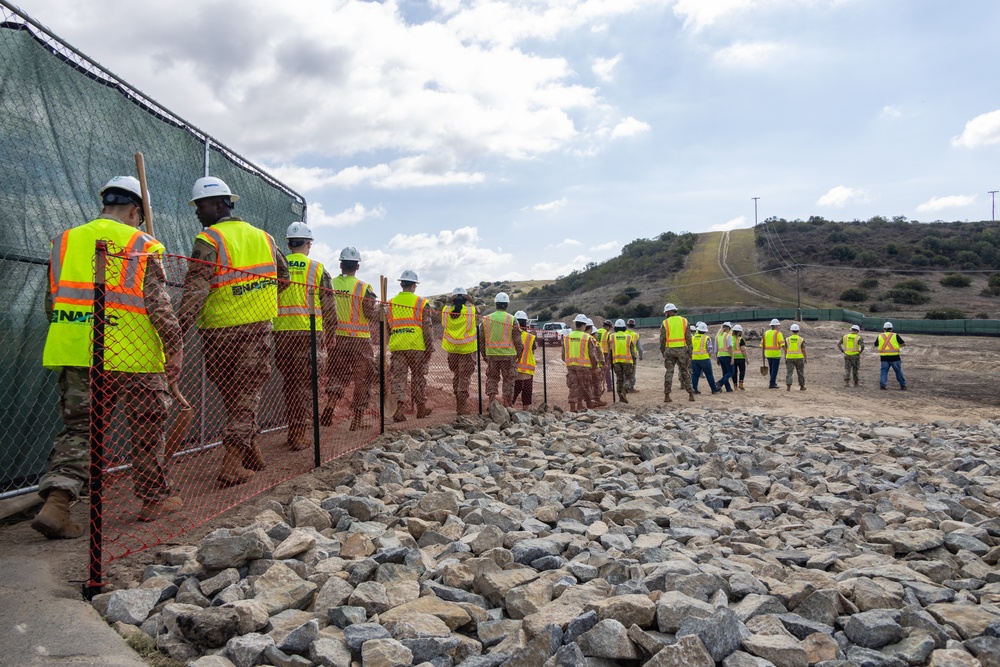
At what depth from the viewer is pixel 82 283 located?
383cm

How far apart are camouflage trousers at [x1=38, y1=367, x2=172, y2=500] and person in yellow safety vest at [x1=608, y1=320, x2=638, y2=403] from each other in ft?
35.5

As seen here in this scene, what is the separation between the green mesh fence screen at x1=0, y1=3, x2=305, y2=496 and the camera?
4.48 m

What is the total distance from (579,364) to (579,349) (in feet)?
1.19

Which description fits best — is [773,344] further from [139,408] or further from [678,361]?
[139,408]

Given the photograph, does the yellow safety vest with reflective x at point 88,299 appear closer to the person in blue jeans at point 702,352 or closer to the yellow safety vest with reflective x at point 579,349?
the yellow safety vest with reflective x at point 579,349

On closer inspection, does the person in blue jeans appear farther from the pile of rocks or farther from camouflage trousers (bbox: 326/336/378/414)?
the pile of rocks

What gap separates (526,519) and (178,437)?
2.44 metres

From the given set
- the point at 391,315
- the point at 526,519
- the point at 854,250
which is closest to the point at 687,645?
the point at 526,519

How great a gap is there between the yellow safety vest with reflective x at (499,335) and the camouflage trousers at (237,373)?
230 inches

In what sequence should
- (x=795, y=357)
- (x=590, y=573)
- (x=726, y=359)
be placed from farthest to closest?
(x=795, y=357) < (x=726, y=359) < (x=590, y=573)

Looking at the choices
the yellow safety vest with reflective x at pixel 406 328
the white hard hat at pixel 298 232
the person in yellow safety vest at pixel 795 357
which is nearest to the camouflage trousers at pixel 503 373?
the yellow safety vest with reflective x at pixel 406 328

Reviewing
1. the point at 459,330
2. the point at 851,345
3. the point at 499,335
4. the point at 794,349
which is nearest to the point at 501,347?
the point at 499,335

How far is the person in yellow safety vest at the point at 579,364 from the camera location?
12.4m

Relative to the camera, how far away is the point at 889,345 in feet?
55.3
